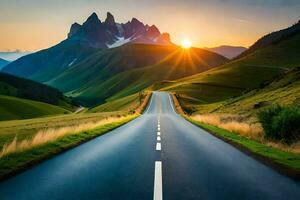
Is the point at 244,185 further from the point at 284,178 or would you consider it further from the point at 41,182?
the point at 41,182

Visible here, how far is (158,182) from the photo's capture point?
852cm

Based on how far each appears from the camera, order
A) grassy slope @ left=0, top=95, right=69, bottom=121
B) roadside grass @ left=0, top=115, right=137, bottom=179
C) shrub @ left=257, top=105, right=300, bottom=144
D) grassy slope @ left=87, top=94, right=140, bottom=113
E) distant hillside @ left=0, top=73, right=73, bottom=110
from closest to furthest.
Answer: roadside grass @ left=0, top=115, right=137, bottom=179 < shrub @ left=257, top=105, right=300, bottom=144 < grassy slope @ left=87, top=94, right=140, bottom=113 < grassy slope @ left=0, top=95, right=69, bottom=121 < distant hillside @ left=0, top=73, right=73, bottom=110

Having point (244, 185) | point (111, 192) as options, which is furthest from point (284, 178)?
point (111, 192)

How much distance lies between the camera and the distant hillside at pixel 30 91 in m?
170

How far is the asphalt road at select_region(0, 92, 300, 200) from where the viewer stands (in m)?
7.43

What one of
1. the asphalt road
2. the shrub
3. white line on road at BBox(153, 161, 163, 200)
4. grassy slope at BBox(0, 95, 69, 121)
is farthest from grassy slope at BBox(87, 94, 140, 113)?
white line on road at BBox(153, 161, 163, 200)

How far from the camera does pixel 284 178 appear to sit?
931cm

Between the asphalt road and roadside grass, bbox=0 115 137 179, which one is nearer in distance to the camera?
the asphalt road

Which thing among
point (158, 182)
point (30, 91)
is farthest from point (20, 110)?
point (158, 182)

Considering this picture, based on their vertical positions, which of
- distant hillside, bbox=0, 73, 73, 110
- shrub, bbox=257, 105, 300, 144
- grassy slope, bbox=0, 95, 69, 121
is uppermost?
distant hillside, bbox=0, 73, 73, 110

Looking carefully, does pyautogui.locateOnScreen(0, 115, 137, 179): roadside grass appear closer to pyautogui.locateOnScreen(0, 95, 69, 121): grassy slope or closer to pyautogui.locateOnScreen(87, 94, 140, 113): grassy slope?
pyautogui.locateOnScreen(87, 94, 140, 113): grassy slope

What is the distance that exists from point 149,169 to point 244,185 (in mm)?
2927

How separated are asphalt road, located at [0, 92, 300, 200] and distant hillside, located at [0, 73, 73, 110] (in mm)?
163360

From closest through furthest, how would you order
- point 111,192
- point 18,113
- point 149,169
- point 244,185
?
point 111,192
point 244,185
point 149,169
point 18,113
